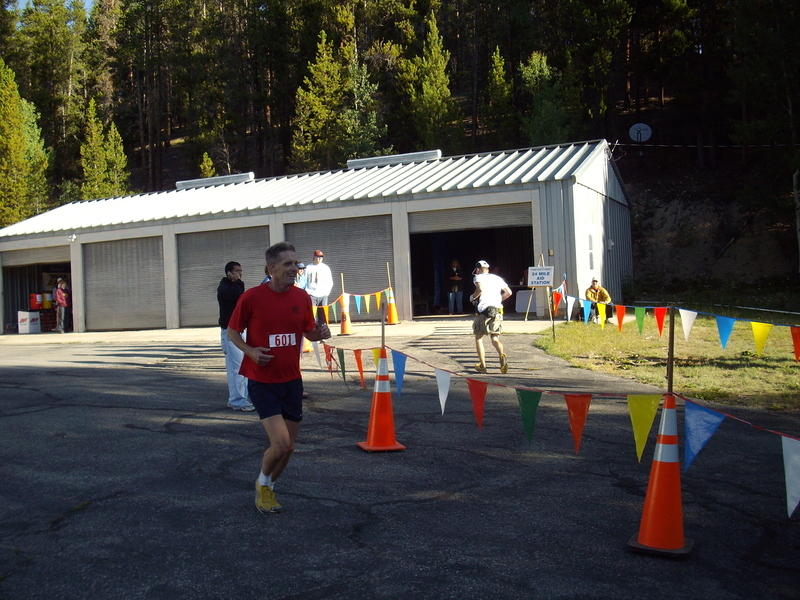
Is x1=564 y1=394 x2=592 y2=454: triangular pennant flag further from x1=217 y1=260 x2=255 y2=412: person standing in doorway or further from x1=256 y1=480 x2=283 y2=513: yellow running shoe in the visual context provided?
x1=217 y1=260 x2=255 y2=412: person standing in doorway

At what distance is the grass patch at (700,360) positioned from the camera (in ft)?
32.1

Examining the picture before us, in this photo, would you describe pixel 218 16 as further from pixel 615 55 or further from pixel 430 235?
pixel 430 235

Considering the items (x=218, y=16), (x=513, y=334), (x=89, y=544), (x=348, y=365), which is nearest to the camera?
(x=89, y=544)

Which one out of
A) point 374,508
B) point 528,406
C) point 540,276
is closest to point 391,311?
point 540,276

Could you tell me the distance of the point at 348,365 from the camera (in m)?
13.4

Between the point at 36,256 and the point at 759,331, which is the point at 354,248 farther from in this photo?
the point at 759,331

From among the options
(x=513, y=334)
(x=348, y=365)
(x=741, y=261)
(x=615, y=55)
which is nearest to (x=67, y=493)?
(x=348, y=365)

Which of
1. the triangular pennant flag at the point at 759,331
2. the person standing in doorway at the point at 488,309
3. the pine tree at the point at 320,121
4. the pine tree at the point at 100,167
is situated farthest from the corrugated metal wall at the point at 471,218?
the pine tree at the point at 100,167

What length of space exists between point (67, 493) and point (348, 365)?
7.77 meters

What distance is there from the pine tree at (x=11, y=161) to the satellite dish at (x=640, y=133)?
121 ft

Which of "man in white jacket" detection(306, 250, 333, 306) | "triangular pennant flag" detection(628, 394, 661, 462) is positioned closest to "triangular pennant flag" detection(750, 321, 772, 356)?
"triangular pennant flag" detection(628, 394, 661, 462)

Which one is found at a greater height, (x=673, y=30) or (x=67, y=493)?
(x=673, y=30)

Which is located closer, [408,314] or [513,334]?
[513,334]

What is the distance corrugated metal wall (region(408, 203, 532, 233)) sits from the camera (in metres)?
21.9
